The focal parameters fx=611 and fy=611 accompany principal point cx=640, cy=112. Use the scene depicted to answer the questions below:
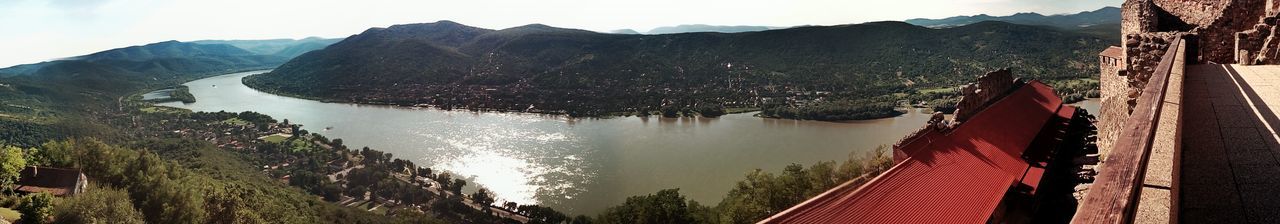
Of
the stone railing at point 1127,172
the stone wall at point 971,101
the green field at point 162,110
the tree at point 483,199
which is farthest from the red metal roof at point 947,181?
the green field at point 162,110

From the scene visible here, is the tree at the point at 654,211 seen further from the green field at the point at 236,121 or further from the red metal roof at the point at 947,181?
the green field at the point at 236,121

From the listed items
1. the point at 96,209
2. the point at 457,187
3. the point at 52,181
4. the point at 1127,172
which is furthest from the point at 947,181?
the point at 457,187

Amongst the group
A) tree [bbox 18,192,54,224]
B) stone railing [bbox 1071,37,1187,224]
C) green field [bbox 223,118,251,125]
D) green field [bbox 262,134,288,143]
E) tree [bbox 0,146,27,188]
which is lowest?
green field [bbox 262,134,288,143]

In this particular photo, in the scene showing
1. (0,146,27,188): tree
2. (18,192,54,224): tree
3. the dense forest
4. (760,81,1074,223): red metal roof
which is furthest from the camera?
the dense forest

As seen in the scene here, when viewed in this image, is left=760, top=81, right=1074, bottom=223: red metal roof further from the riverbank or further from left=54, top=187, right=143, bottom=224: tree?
the riverbank

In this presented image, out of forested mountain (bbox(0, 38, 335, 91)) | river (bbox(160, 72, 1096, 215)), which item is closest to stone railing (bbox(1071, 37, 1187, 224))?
river (bbox(160, 72, 1096, 215))

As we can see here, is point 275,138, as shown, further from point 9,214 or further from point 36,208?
point 9,214
